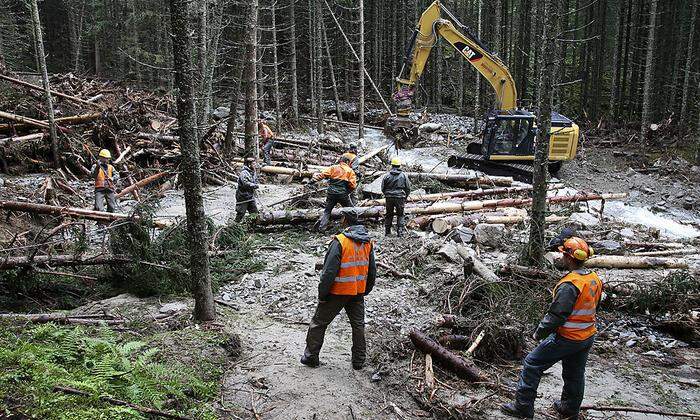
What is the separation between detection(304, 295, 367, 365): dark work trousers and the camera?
5488 mm

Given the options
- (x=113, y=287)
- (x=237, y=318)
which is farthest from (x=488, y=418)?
(x=113, y=287)

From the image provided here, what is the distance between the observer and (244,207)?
37.4 feet

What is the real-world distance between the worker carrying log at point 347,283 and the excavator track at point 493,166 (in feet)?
40.3

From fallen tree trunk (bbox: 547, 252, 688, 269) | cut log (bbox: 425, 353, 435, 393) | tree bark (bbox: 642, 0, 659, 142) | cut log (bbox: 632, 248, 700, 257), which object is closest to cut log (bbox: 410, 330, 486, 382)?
cut log (bbox: 425, 353, 435, 393)

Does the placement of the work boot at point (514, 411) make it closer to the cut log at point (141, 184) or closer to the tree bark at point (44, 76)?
the cut log at point (141, 184)

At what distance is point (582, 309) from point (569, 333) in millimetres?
273

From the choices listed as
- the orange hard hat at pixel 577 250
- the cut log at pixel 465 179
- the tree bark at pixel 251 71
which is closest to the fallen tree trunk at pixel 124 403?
the orange hard hat at pixel 577 250

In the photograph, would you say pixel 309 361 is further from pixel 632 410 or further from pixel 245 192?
pixel 245 192

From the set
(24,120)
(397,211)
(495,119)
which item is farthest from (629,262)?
(24,120)

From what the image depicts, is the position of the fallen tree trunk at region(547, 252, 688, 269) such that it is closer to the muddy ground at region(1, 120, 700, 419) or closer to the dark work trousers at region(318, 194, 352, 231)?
the muddy ground at region(1, 120, 700, 419)

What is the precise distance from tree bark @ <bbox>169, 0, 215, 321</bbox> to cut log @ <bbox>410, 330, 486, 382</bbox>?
8.88ft

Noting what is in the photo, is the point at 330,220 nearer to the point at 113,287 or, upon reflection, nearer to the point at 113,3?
the point at 113,287

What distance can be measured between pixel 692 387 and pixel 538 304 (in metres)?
2.04

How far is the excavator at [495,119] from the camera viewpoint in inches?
661
